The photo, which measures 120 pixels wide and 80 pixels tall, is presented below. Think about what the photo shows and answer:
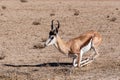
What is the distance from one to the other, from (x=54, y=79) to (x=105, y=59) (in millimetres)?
4098

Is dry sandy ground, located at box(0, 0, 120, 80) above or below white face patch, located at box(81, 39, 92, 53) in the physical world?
below

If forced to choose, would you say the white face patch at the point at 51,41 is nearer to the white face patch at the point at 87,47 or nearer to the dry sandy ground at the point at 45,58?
the dry sandy ground at the point at 45,58

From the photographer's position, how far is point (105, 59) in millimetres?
16891

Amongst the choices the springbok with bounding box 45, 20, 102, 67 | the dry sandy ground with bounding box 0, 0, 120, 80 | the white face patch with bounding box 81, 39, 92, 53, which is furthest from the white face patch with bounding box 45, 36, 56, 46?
the white face patch with bounding box 81, 39, 92, 53

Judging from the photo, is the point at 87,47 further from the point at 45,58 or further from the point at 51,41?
the point at 45,58

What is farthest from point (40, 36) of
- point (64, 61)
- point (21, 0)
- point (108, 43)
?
point (21, 0)

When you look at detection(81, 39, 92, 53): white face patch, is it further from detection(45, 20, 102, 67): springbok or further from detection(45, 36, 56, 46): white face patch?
detection(45, 36, 56, 46): white face patch

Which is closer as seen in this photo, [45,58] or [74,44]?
[74,44]

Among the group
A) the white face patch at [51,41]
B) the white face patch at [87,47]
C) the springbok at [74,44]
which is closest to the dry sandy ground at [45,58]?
the springbok at [74,44]

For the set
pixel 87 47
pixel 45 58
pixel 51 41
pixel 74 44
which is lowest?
pixel 45 58

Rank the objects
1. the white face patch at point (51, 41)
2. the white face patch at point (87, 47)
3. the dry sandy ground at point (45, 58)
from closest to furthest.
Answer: the dry sandy ground at point (45, 58) < the white face patch at point (51, 41) < the white face patch at point (87, 47)

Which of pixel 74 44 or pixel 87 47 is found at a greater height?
pixel 74 44

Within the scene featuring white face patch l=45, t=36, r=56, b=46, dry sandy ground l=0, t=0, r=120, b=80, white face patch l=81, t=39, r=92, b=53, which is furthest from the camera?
white face patch l=81, t=39, r=92, b=53

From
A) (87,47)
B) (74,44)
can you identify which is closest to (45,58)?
(87,47)
